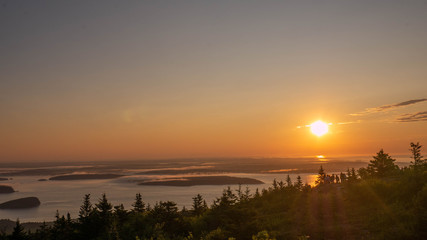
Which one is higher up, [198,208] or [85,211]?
[85,211]

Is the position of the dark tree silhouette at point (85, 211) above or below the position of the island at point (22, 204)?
above

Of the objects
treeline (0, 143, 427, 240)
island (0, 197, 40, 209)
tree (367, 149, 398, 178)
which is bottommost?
island (0, 197, 40, 209)

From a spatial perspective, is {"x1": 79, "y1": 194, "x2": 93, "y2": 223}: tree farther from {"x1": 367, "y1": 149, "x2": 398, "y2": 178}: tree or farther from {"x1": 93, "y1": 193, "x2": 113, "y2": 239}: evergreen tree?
{"x1": 367, "y1": 149, "x2": 398, "y2": 178}: tree

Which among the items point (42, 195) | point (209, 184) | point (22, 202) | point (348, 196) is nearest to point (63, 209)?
point (22, 202)

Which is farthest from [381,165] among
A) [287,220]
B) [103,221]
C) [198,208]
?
[103,221]

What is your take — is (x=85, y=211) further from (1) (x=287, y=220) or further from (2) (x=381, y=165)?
(2) (x=381, y=165)

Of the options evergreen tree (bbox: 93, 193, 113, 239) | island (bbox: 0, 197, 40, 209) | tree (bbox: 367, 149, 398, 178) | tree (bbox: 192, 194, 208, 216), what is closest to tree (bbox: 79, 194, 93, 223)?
evergreen tree (bbox: 93, 193, 113, 239)

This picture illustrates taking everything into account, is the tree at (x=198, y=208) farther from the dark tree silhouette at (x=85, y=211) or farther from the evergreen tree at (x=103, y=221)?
the evergreen tree at (x=103, y=221)

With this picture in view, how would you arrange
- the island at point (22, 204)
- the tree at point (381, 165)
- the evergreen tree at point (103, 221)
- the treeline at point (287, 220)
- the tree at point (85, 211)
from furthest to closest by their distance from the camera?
the island at point (22, 204) → the tree at point (381, 165) → the tree at point (85, 211) → the evergreen tree at point (103, 221) → the treeline at point (287, 220)

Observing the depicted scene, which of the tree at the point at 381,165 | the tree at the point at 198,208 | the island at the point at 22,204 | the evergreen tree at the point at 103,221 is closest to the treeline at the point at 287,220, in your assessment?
the evergreen tree at the point at 103,221

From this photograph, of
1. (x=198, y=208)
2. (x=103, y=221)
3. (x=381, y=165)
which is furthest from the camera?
(x=381, y=165)

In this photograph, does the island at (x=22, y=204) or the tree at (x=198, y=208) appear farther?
the island at (x=22, y=204)

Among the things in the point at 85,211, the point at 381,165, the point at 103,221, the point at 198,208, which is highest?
the point at 381,165

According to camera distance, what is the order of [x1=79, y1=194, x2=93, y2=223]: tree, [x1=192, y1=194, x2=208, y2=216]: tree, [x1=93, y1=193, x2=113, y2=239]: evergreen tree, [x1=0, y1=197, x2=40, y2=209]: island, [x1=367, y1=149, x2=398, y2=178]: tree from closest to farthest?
[x1=93, y1=193, x2=113, y2=239]: evergreen tree < [x1=79, y1=194, x2=93, y2=223]: tree < [x1=192, y1=194, x2=208, y2=216]: tree < [x1=367, y1=149, x2=398, y2=178]: tree < [x1=0, y1=197, x2=40, y2=209]: island
